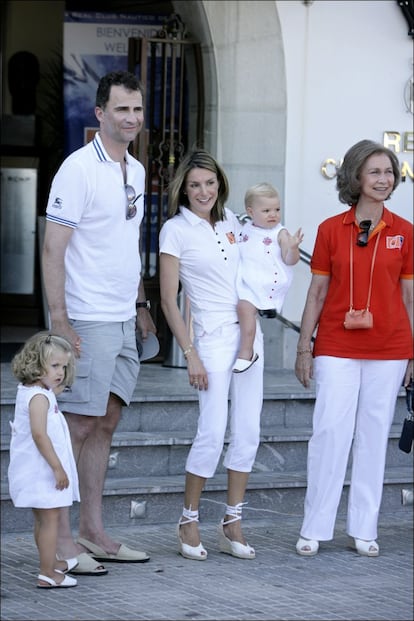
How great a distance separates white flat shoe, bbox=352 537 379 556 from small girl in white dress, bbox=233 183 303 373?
45.7 inches

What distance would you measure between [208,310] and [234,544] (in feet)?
3.90

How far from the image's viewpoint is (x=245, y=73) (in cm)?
891

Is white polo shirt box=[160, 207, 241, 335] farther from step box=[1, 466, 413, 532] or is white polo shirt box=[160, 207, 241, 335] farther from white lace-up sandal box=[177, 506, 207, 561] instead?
step box=[1, 466, 413, 532]

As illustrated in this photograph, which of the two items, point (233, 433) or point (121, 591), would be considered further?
point (233, 433)

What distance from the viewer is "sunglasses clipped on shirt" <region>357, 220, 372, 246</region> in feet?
20.0

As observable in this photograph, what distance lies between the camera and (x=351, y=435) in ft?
20.7

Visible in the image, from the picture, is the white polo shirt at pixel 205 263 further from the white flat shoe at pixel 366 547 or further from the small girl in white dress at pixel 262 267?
the white flat shoe at pixel 366 547

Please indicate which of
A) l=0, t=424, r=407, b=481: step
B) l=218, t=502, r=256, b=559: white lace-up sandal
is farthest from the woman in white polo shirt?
l=0, t=424, r=407, b=481: step

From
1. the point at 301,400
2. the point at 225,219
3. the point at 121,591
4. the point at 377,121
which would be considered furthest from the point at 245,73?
the point at 121,591

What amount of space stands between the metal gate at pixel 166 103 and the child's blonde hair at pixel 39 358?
3.60 m

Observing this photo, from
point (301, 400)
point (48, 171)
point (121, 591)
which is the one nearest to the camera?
point (121, 591)

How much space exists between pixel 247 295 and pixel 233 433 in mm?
697

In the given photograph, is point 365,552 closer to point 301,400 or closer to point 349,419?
point 349,419

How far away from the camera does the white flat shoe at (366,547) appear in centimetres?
644
